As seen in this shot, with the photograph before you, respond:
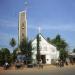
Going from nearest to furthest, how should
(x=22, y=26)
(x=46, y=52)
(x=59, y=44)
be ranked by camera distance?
(x=46, y=52) < (x=22, y=26) < (x=59, y=44)

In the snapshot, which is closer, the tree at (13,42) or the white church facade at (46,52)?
the white church facade at (46,52)

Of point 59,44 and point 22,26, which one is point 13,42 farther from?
point 59,44

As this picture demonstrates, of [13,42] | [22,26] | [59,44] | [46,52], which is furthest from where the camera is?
[59,44]

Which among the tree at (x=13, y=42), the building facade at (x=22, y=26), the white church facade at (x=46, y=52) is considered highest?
the building facade at (x=22, y=26)

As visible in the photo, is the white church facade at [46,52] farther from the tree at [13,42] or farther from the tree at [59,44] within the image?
the tree at [13,42]

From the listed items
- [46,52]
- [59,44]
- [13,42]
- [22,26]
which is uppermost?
[22,26]

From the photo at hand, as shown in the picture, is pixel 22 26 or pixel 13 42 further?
pixel 22 26

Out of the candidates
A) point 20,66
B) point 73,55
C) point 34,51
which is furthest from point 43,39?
point 20,66

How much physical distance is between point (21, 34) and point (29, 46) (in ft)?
73.1

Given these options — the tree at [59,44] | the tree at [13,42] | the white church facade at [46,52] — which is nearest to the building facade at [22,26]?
the tree at [13,42]

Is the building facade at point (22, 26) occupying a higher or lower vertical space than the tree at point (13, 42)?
higher

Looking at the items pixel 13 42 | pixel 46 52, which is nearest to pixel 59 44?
pixel 46 52

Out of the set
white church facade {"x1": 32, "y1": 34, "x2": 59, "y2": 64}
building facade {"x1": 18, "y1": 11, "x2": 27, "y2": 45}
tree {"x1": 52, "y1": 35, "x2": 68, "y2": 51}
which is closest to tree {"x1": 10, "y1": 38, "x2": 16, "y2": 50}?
building facade {"x1": 18, "y1": 11, "x2": 27, "y2": 45}

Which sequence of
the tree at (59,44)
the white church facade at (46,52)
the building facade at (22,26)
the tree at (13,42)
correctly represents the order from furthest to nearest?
the tree at (59,44) → the building facade at (22,26) → the tree at (13,42) → the white church facade at (46,52)
